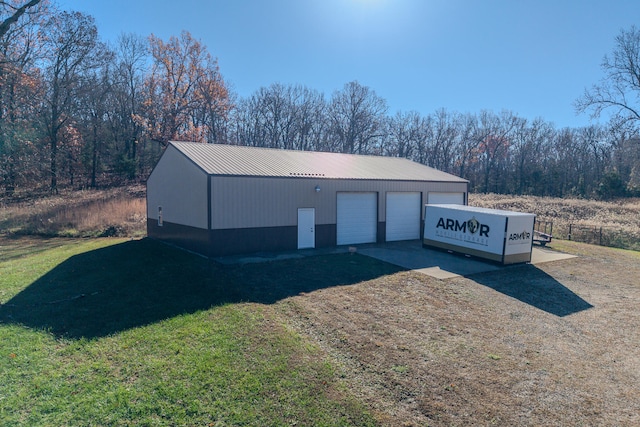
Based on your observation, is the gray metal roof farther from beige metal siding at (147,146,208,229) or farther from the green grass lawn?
the green grass lawn

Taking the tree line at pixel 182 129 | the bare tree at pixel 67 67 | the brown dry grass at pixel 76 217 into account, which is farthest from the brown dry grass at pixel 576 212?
the bare tree at pixel 67 67

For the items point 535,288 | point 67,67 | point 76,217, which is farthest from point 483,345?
point 67,67

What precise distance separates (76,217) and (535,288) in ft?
80.8

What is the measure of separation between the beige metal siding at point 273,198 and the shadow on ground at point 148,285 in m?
2.04

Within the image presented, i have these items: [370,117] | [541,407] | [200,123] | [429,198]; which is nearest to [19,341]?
[541,407]

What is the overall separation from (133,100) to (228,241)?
113ft

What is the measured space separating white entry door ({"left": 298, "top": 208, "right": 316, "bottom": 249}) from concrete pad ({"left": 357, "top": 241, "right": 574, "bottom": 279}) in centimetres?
202

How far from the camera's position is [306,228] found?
15.4m

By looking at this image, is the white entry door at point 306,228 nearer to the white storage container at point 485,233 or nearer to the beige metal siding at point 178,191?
the beige metal siding at point 178,191

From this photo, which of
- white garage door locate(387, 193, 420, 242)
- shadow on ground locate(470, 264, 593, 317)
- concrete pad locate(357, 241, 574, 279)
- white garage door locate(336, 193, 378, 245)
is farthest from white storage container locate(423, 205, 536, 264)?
white garage door locate(336, 193, 378, 245)

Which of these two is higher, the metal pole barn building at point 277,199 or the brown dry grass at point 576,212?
the metal pole barn building at point 277,199

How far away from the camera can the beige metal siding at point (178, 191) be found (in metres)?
13.6

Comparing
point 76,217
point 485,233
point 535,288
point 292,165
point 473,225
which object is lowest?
point 535,288

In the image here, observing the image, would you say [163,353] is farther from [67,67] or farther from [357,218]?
[67,67]
